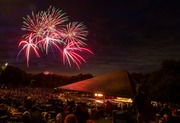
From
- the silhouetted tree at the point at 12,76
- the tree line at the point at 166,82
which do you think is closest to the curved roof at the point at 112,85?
the tree line at the point at 166,82

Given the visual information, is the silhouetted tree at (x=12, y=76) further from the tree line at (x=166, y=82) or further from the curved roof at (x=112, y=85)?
the curved roof at (x=112, y=85)

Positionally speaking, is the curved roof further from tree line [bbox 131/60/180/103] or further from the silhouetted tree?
the silhouetted tree

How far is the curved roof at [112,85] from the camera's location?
8.70 metres

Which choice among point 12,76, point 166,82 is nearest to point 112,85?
point 166,82

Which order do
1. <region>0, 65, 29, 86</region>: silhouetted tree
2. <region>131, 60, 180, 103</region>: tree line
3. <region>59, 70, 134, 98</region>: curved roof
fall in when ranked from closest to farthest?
<region>59, 70, 134, 98</region>: curved roof
<region>131, 60, 180, 103</region>: tree line
<region>0, 65, 29, 86</region>: silhouetted tree

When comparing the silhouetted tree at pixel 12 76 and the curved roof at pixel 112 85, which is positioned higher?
the silhouetted tree at pixel 12 76

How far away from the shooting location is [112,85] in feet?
31.4

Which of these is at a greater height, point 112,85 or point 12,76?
point 12,76

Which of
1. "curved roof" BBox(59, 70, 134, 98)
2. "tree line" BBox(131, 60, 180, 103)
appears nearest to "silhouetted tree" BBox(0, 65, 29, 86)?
"tree line" BBox(131, 60, 180, 103)

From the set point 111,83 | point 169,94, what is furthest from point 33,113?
point 169,94

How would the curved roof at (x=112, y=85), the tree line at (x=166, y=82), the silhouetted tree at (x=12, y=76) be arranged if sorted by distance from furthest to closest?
the silhouetted tree at (x=12, y=76)
the tree line at (x=166, y=82)
the curved roof at (x=112, y=85)

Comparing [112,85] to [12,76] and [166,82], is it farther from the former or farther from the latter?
[12,76]

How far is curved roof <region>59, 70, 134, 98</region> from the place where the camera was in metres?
8.70

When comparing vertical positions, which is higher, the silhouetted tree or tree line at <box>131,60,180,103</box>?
the silhouetted tree
